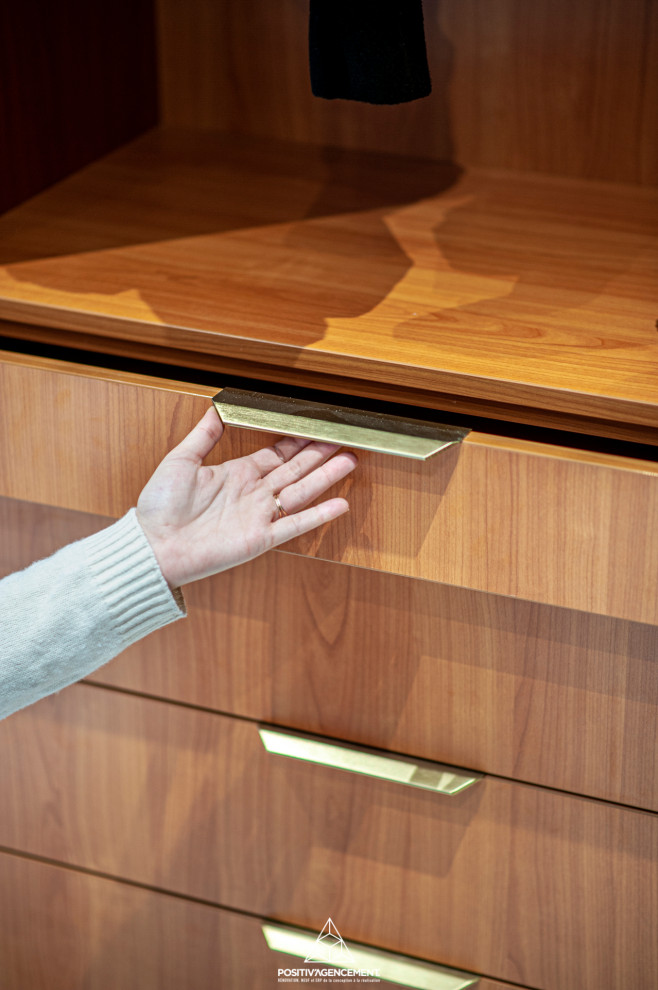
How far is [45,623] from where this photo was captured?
0.64 m

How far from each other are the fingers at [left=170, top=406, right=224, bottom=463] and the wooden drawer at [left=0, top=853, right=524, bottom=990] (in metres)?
0.48

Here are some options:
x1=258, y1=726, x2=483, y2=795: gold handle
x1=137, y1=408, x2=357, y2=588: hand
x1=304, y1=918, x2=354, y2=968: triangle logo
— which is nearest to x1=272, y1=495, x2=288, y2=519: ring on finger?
x1=137, y1=408, x2=357, y2=588: hand

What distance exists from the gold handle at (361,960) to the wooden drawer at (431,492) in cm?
39

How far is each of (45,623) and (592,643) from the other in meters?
0.38

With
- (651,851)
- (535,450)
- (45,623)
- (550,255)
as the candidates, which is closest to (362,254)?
(550,255)

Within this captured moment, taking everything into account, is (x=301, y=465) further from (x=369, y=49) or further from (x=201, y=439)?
(x=369, y=49)

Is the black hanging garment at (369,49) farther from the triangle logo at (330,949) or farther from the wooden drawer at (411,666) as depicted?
the triangle logo at (330,949)

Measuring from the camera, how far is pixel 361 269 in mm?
731

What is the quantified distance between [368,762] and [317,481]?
0.27m

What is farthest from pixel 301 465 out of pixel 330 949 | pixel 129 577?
pixel 330 949

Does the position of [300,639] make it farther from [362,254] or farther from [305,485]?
[362,254]

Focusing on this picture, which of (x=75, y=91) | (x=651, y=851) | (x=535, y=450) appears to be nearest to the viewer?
(x=535, y=450)

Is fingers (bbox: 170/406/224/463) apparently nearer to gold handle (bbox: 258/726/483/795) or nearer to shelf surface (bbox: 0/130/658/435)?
shelf surface (bbox: 0/130/658/435)

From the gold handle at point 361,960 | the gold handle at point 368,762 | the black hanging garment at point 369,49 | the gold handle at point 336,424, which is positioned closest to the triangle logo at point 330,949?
the gold handle at point 361,960
